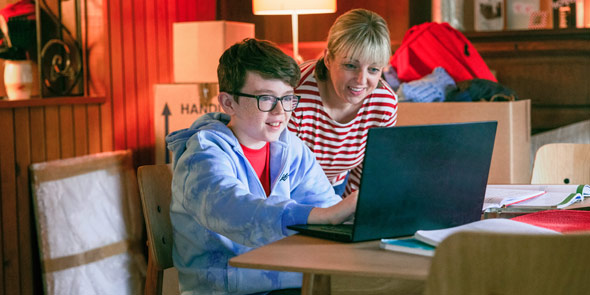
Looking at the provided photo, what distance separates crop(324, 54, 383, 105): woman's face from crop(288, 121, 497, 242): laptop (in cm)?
74

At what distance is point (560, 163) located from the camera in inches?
94.1

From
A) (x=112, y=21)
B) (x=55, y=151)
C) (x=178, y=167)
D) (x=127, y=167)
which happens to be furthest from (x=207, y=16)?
(x=178, y=167)

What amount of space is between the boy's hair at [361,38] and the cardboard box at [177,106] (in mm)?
1371

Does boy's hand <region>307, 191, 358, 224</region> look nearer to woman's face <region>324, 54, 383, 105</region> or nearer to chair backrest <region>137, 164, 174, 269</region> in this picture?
chair backrest <region>137, 164, 174, 269</region>

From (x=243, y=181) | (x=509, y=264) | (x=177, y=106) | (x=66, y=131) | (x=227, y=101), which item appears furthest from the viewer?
(x=177, y=106)

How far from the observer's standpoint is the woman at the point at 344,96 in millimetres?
2023

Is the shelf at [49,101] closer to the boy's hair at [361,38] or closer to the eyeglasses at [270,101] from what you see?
the boy's hair at [361,38]

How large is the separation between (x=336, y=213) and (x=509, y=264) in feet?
1.30

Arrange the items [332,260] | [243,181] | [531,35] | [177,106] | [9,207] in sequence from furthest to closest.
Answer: [531,35] < [177,106] < [9,207] < [243,181] < [332,260]

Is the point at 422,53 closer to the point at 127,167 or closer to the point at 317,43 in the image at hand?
the point at 317,43

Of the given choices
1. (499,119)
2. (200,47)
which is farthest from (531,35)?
(200,47)

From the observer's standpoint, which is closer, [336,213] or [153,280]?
[336,213]

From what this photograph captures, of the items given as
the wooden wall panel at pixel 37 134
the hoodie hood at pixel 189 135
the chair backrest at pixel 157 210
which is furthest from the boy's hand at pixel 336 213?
the wooden wall panel at pixel 37 134

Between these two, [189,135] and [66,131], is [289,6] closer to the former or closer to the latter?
[66,131]
